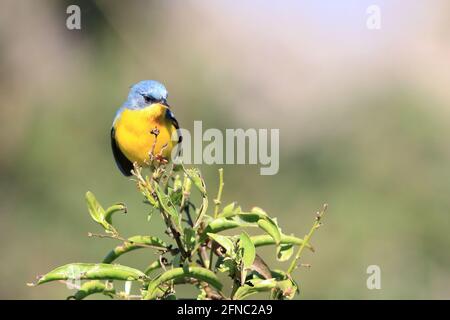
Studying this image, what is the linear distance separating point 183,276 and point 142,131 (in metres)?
2.43

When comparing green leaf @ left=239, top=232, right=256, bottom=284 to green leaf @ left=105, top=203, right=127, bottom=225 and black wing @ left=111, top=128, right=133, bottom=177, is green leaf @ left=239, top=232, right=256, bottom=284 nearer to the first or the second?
green leaf @ left=105, top=203, right=127, bottom=225

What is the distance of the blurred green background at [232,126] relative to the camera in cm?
639

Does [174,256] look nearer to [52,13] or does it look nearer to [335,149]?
[335,149]

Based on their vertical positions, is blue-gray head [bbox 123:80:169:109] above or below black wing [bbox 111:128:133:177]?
above

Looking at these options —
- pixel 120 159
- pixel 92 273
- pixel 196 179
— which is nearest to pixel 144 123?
pixel 120 159

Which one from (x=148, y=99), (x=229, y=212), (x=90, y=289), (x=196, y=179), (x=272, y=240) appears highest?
(x=148, y=99)

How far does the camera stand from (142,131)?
429 cm

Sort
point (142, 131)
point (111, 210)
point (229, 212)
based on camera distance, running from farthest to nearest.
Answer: point (142, 131) → point (111, 210) → point (229, 212)

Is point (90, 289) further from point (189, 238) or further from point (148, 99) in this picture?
point (148, 99)

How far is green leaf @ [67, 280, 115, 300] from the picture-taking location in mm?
2055

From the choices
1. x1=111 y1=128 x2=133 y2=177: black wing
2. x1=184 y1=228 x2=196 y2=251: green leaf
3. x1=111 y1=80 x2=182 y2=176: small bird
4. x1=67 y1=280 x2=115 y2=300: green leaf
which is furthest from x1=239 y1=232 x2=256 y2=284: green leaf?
x1=111 y1=128 x2=133 y2=177: black wing

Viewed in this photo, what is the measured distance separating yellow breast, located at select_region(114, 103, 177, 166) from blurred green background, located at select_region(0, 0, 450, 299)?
66.8 inches

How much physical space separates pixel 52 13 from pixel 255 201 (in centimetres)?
348

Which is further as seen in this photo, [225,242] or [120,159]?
[120,159]
